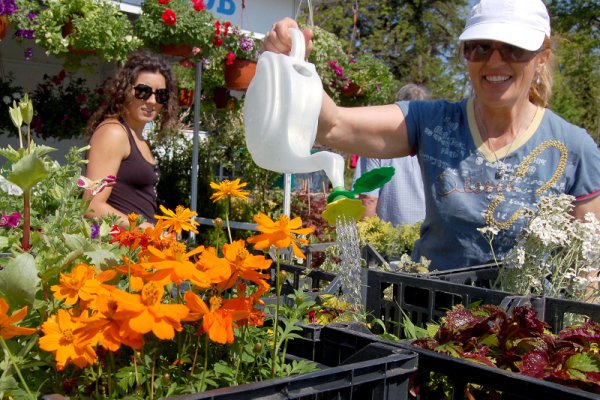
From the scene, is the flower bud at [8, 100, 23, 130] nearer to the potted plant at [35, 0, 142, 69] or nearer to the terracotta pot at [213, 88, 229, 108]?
the potted plant at [35, 0, 142, 69]

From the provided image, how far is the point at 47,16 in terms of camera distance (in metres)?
4.30

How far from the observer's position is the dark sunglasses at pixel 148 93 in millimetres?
3123

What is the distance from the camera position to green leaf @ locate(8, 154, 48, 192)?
2.58 ft

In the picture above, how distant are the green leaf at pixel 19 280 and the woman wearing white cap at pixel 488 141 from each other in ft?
3.23

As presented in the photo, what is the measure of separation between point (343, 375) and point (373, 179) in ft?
1.25

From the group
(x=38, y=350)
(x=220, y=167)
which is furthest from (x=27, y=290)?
(x=220, y=167)

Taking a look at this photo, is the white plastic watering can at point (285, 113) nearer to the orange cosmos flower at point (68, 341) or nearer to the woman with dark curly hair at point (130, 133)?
the orange cosmos flower at point (68, 341)

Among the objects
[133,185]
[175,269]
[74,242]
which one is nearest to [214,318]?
[175,269]

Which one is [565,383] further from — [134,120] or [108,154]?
[134,120]

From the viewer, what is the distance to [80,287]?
0.70 m

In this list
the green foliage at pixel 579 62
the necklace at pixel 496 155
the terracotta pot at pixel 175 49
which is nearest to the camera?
the necklace at pixel 496 155

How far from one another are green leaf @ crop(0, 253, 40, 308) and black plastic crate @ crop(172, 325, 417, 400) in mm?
263

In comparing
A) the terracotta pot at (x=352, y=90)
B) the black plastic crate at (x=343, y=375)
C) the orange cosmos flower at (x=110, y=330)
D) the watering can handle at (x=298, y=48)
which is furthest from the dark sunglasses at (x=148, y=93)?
the terracotta pot at (x=352, y=90)

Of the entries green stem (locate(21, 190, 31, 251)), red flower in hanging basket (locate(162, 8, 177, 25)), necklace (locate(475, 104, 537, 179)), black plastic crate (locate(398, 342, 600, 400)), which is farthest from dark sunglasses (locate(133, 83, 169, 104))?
black plastic crate (locate(398, 342, 600, 400))
